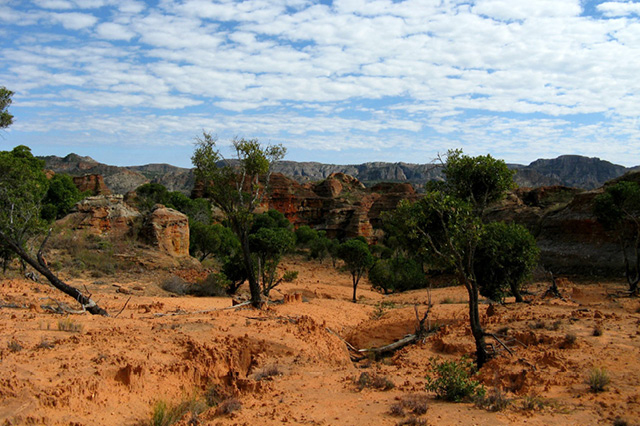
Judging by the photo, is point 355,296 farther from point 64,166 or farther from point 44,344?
point 64,166

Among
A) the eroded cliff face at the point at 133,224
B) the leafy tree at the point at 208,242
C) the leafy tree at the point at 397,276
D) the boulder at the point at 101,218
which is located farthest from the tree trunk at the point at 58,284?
the leafy tree at the point at 397,276

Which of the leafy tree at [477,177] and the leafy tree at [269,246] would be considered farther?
the leafy tree at [269,246]

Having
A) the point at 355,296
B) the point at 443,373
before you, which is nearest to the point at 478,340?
the point at 443,373

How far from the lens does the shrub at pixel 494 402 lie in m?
5.50

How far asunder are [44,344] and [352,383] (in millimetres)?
5309

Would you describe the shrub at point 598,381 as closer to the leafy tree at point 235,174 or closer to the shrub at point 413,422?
the shrub at point 413,422

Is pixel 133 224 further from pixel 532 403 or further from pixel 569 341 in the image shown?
pixel 532 403

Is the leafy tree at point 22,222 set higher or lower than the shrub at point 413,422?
higher

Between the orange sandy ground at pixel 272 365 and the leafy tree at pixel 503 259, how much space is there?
4.36ft

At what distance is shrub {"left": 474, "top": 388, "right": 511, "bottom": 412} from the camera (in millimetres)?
5500

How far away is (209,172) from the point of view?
1298 centimetres

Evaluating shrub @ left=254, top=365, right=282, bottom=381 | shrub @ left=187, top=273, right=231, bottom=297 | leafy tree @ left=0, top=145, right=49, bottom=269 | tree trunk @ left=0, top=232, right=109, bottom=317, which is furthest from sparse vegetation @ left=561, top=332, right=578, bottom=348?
leafy tree @ left=0, top=145, right=49, bottom=269

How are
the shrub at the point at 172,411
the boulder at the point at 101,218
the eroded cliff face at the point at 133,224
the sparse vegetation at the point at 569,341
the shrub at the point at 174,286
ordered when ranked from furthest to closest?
the boulder at the point at 101,218 < the eroded cliff face at the point at 133,224 < the shrub at the point at 174,286 < the sparse vegetation at the point at 569,341 < the shrub at the point at 172,411

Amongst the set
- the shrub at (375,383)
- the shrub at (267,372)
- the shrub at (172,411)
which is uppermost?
the shrub at (375,383)
